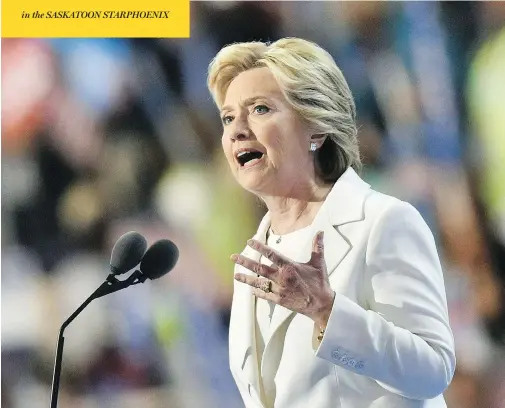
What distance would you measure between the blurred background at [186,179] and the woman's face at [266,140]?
1.05 ft

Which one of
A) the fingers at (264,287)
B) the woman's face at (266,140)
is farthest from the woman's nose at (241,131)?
the fingers at (264,287)

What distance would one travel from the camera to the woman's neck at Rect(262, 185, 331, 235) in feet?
5.84

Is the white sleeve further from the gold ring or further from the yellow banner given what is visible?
the yellow banner

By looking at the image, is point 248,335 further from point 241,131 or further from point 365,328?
point 241,131

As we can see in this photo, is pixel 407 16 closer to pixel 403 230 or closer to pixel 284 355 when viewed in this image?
pixel 403 230

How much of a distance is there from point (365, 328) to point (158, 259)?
0.72 m

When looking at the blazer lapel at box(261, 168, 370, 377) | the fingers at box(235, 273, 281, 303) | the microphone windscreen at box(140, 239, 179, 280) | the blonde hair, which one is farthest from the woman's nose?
the fingers at box(235, 273, 281, 303)

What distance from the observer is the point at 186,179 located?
209 cm

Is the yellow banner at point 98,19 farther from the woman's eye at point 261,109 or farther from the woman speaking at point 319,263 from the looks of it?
the woman's eye at point 261,109

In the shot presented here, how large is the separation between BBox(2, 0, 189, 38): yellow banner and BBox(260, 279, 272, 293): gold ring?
3.53 feet

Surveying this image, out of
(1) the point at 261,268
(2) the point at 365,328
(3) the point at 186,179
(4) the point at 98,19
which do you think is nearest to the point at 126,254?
(3) the point at 186,179

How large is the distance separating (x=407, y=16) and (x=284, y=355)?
3.92ft

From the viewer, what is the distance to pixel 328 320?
1.37 metres

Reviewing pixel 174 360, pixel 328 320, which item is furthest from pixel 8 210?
pixel 328 320
